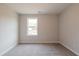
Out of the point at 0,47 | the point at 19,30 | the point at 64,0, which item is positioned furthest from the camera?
the point at 19,30

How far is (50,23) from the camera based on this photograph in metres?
8.20

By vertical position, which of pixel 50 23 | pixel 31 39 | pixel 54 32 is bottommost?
pixel 31 39

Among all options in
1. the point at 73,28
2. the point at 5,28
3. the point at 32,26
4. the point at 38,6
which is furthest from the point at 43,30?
the point at 5,28

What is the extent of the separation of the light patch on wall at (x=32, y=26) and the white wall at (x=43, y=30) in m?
0.22

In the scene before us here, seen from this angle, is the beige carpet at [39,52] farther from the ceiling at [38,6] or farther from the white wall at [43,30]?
the white wall at [43,30]

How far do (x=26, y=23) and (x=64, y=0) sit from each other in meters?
7.37

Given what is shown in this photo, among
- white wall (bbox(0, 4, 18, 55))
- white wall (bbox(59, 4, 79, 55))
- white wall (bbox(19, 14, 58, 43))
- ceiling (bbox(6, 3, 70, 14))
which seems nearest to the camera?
white wall (bbox(59, 4, 79, 55))

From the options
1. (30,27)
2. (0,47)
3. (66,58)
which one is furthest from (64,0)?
(30,27)

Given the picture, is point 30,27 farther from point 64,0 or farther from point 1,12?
point 64,0

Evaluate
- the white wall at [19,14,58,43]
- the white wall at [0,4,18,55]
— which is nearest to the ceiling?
the white wall at [0,4,18,55]

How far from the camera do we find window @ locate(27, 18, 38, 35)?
812 centimetres

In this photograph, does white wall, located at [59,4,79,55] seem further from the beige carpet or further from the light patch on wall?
the light patch on wall

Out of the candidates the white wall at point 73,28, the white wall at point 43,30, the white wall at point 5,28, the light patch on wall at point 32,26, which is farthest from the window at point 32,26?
the white wall at point 73,28

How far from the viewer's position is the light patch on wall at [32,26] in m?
8.12
